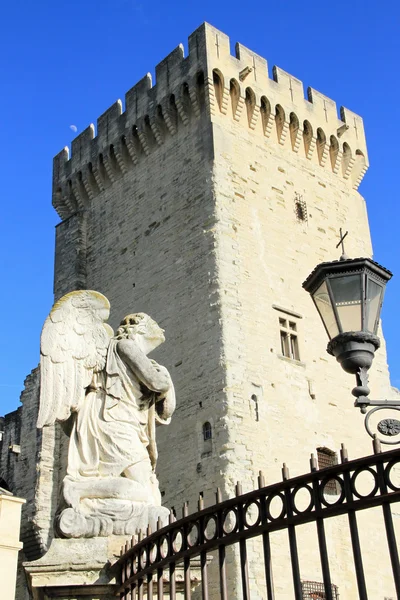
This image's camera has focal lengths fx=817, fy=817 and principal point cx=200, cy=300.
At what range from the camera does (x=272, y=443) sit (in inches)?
603

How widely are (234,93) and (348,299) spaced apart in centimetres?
1491

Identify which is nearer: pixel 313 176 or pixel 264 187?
pixel 264 187

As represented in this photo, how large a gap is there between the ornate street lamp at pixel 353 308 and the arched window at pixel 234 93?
1452cm

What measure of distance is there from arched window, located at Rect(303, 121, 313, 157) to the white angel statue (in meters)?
15.4

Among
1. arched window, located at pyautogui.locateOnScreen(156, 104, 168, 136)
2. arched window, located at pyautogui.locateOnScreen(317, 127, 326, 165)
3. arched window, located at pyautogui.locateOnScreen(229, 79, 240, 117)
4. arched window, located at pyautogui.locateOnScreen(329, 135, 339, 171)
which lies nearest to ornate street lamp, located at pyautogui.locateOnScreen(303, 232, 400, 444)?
arched window, located at pyautogui.locateOnScreen(229, 79, 240, 117)

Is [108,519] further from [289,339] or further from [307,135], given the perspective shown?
[307,135]

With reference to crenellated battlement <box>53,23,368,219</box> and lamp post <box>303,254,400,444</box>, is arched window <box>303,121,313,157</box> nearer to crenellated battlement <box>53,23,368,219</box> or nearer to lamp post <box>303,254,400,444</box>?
crenellated battlement <box>53,23,368,219</box>

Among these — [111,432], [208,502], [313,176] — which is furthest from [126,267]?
[111,432]

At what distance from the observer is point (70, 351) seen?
5227 millimetres

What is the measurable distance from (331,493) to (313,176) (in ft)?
27.1

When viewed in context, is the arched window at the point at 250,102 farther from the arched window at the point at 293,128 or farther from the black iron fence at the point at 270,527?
the black iron fence at the point at 270,527

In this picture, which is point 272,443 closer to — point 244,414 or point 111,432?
point 244,414

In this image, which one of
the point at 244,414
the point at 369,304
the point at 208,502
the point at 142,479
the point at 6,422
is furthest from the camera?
the point at 6,422

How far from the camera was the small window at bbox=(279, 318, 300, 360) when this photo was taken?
665 inches
